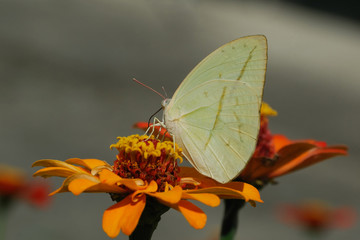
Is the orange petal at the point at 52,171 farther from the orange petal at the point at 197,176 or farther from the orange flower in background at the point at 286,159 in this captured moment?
the orange flower in background at the point at 286,159

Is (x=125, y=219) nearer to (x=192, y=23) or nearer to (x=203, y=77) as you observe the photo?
(x=203, y=77)

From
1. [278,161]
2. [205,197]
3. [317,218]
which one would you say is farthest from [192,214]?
[317,218]

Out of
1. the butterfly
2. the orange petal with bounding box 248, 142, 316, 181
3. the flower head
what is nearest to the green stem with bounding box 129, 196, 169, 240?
the butterfly

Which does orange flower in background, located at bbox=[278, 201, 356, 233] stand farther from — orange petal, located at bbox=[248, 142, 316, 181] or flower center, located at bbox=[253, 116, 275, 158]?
orange petal, located at bbox=[248, 142, 316, 181]

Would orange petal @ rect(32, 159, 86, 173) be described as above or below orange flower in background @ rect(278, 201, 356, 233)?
above

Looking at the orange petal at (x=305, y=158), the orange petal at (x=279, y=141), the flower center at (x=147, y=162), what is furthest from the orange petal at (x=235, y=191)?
the orange petal at (x=279, y=141)

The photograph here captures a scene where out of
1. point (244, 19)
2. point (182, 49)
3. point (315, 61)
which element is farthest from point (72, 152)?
point (315, 61)

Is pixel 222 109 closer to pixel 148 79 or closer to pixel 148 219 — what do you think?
pixel 148 219
